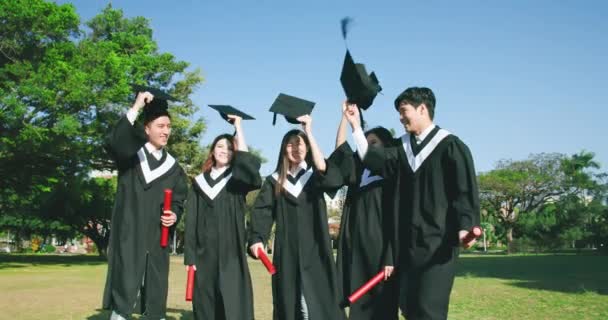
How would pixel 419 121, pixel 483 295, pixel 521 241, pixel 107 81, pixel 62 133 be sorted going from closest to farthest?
pixel 419 121, pixel 483 295, pixel 62 133, pixel 107 81, pixel 521 241

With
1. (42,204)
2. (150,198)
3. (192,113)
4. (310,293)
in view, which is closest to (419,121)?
(310,293)

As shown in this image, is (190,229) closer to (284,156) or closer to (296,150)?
(284,156)

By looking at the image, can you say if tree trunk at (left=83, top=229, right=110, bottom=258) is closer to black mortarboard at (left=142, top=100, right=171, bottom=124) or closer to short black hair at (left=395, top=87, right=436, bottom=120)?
black mortarboard at (left=142, top=100, right=171, bottom=124)

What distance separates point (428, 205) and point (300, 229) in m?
1.33

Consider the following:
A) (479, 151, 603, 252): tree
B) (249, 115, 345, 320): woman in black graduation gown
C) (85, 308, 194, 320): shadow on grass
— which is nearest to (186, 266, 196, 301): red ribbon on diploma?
(249, 115, 345, 320): woman in black graduation gown

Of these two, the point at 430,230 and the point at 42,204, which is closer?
the point at 430,230

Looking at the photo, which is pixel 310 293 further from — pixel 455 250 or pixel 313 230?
pixel 455 250

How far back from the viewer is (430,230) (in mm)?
4156

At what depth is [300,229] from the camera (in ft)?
16.7

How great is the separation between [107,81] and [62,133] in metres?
2.70

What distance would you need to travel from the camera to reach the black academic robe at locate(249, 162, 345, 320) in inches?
194

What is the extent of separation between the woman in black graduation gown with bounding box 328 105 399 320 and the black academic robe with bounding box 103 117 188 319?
5.23ft

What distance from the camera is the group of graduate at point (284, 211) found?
4.57 meters

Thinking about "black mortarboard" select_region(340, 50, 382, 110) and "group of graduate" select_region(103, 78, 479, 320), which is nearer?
"group of graduate" select_region(103, 78, 479, 320)
